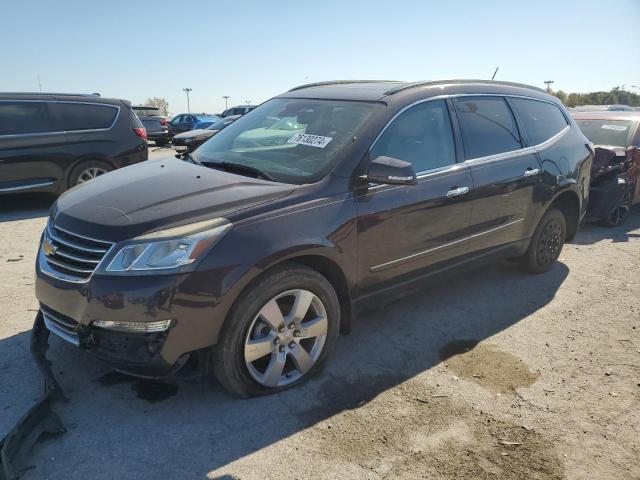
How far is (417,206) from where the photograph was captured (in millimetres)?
3539

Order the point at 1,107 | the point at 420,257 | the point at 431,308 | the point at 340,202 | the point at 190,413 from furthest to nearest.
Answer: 1. the point at 1,107
2. the point at 431,308
3. the point at 420,257
4. the point at 340,202
5. the point at 190,413

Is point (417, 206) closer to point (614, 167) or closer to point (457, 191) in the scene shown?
point (457, 191)

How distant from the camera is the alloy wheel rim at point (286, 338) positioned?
9.52ft

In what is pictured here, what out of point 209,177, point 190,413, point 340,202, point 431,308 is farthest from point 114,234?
point 431,308

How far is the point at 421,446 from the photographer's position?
8.78 ft

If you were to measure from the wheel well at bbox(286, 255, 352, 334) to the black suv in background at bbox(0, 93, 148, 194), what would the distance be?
6.19m

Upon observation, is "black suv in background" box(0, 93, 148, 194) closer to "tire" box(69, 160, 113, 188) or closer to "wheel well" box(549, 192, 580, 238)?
"tire" box(69, 160, 113, 188)

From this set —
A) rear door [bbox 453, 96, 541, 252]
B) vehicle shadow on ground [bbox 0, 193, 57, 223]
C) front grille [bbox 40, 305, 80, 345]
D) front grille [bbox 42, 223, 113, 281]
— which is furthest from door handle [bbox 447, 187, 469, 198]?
vehicle shadow on ground [bbox 0, 193, 57, 223]

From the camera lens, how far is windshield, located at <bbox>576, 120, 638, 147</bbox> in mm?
7402

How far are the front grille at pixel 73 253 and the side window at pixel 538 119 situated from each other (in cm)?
371

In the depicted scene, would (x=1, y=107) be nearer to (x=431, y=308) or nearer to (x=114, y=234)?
(x=114, y=234)

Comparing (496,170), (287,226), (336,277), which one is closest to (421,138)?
(496,170)

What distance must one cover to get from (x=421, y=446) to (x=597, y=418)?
3.63 feet

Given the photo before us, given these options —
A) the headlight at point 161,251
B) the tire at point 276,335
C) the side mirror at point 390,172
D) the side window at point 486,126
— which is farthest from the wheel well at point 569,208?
the headlight at point 161,251
